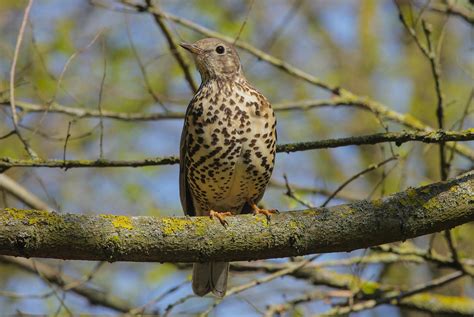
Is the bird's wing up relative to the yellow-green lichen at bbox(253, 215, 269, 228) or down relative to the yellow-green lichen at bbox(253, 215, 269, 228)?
up

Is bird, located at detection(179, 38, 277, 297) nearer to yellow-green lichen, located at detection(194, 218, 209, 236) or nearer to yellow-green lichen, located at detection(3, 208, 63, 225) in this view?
yellow-green lichen, located at detection(194, 218, 209, 236)

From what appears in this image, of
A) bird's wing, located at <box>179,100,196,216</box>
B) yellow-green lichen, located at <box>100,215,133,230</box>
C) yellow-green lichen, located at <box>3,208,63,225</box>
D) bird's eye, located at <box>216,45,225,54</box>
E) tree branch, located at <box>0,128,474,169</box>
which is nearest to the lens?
yellow-green lichen, located at <box>3,208,63,225</box>

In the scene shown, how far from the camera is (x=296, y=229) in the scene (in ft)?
13.9

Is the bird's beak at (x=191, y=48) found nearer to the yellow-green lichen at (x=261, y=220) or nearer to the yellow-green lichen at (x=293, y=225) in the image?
the yellow-green lichen at (x=261, y=220)

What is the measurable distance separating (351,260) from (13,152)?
160 inches

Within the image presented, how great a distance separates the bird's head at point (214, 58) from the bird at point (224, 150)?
0.07 metres

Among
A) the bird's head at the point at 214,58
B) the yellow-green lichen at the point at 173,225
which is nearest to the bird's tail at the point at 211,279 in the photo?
the bird's head at the point at 214,58

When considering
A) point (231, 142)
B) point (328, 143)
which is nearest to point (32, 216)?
point (328, 143)

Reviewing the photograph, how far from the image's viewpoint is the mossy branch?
13.1ft

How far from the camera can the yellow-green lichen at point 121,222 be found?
3.95 m

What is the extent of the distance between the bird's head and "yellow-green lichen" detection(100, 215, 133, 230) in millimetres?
2636

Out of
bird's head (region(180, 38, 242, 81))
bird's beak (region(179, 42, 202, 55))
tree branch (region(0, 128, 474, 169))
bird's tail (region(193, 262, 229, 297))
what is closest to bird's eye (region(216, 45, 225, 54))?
bird's head (region(180, 38, 242, 81))

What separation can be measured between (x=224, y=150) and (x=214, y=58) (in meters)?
1.20

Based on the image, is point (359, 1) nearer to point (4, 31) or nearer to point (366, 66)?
point (366, 66)
